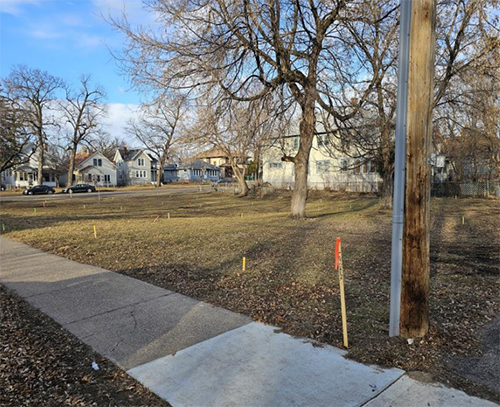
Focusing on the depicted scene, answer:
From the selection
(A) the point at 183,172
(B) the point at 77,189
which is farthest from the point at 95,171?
(A) the point at 183,172

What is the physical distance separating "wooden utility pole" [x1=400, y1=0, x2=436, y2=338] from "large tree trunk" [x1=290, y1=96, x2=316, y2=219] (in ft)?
30.8

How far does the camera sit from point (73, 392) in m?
3.22

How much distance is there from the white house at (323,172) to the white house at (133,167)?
3561 centimetres

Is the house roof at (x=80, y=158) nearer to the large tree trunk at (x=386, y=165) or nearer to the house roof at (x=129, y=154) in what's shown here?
the house roof at (x=129, y=154)

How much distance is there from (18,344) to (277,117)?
37.8 ft

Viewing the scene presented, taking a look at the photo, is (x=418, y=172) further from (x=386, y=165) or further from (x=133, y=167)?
(x=133, y=167)

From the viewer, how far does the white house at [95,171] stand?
210 feet

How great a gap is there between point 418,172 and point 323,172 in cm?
3775

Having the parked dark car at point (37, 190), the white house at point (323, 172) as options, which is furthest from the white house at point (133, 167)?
the white house at point (323, 172)

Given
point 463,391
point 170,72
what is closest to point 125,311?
point 463,391

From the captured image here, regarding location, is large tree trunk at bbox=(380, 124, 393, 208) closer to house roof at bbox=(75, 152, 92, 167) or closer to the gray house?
house roof at bbox=(75, 152, 92, 167)

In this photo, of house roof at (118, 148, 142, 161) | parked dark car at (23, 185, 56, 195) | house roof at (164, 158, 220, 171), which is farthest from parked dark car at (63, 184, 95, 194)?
house roof at (164, 158, 220, 171)

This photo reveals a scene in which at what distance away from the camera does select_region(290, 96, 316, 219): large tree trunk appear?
14.3 meters

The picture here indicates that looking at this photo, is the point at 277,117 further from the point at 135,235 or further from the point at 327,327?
the point at 327,327
